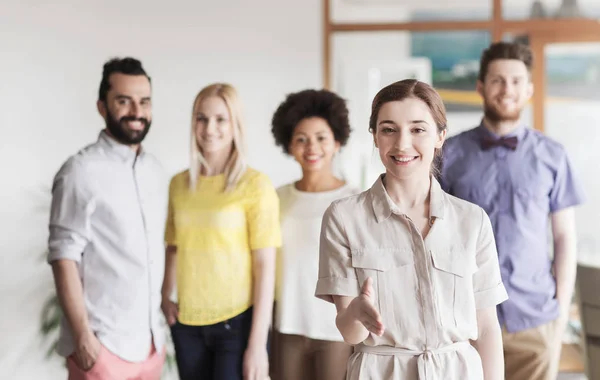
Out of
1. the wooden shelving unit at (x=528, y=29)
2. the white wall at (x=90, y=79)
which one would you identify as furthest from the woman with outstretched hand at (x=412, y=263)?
the wooden shelving unit at (x=528, y=29)

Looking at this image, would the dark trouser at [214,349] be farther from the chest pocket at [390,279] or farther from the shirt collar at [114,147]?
the chest pocket at [390,279]

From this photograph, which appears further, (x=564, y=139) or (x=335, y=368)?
(x=564, y=139)

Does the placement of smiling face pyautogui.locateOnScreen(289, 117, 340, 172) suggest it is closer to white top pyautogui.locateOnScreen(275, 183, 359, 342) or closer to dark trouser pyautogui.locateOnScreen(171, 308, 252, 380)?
white top pyautogui.locateOnScreen(275, 183, 359, 342)

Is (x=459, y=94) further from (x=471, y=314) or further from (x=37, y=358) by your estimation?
(x=471, y=314)

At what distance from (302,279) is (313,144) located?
52 centimetres

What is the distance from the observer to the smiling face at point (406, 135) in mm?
1666

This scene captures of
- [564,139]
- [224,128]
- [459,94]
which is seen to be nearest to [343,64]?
[459,94]

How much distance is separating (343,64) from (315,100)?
2088 mm

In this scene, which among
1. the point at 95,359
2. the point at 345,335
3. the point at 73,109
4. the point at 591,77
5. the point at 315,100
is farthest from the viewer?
the point at 591,77

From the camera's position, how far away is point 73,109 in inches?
176

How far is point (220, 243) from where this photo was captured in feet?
8.73

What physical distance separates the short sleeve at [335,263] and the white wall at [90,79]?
9.35 ft

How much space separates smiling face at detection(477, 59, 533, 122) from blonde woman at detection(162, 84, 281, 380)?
903 mm

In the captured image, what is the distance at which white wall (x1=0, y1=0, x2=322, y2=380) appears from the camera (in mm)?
4160
